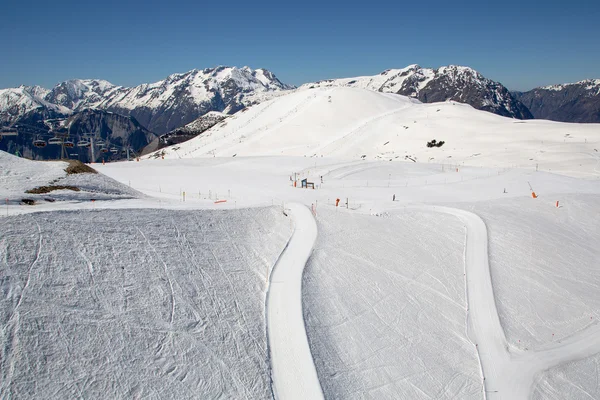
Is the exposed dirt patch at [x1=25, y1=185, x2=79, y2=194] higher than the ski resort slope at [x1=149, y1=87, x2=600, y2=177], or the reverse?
the ski resort slope at [x1=149, y1=87, x2=600, y2=177]

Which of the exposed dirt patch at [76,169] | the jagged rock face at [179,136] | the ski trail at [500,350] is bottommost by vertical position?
the ski trail at [500,350]

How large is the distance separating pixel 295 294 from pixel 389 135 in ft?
235

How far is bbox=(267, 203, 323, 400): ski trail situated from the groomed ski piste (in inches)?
3.2

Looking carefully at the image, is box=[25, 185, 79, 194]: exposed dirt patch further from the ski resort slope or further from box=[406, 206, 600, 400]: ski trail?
the ski resort slope

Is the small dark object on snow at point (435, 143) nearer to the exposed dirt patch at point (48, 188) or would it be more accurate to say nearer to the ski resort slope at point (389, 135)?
the ski resort slope at point (389, 135)

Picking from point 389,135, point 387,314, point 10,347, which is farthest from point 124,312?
point 389,135

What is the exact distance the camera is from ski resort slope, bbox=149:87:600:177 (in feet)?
214

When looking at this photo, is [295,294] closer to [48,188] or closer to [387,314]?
[387,314]

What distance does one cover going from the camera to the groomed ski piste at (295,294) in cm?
1452

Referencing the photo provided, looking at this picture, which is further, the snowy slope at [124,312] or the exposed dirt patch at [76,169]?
the exposed dirt patch at [76,169]

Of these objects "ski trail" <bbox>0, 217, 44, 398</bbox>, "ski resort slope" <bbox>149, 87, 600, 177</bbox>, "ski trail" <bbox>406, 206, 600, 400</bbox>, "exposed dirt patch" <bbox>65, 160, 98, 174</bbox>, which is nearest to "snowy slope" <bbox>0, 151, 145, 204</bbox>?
"exposed dirt patch" <bbox>65, 160, 98, 174</bbox>

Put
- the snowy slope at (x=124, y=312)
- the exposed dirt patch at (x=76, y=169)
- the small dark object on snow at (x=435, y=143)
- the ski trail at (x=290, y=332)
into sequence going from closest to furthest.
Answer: the snowy slope at (x=124, y=312)
the ski trail at (x=290, y=332)
the exposed dirt patch at (x=76, y=169)
the small dark object on snow at (x=435, y=143)

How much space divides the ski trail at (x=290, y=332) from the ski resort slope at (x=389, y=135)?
51328 millimetres

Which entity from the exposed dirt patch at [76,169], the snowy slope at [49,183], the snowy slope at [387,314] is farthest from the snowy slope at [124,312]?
the exposed dirt patch at [76,169]
